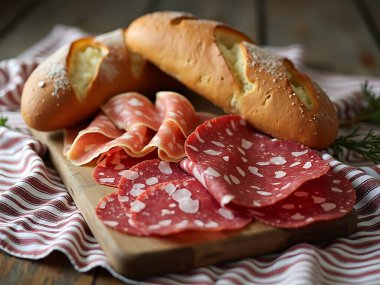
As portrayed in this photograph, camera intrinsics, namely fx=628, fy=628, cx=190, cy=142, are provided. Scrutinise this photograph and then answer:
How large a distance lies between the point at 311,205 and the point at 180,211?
0.28 metres

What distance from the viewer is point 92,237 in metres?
1.32

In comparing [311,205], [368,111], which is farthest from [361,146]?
[311,205]

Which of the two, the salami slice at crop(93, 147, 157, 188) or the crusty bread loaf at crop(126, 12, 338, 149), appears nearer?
the salami slice at crop(93, 147, 157, 188)

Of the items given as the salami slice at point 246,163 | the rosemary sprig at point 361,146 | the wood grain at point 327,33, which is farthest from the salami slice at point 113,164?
the wood grain at point 327,33

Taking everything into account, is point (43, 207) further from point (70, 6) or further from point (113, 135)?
point (70, 6)

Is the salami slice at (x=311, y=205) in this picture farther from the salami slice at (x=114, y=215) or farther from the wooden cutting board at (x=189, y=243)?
the salami slice at (x=114, y=215)

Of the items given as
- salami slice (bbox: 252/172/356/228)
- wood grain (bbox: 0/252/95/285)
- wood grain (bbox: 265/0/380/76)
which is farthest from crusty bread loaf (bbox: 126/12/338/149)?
wood grain (bbox: 265/0/380/76)

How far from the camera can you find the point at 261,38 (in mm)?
2809

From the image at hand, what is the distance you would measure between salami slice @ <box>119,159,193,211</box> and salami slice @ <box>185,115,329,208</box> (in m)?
0.06

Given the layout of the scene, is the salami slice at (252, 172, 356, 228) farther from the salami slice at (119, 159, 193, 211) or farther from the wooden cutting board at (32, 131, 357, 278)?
the salami slice at (119, 159, 193, 211)

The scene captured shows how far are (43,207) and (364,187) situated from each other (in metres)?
0.74

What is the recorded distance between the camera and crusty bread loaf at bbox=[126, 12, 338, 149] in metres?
1.57

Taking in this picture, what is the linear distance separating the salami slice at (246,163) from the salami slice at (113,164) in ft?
0.50

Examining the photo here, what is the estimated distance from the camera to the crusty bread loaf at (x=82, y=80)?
1.63 m
